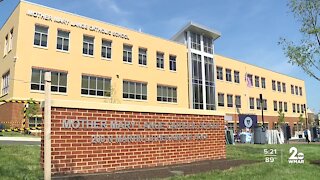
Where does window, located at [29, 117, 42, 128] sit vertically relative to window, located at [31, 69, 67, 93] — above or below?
below

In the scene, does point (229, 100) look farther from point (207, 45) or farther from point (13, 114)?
point (13, 114)

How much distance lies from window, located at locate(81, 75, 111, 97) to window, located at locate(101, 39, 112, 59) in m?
2.67

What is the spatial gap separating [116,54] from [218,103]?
21.1 meters

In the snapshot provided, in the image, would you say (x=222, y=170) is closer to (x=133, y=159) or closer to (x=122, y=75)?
(x=133, y=159)

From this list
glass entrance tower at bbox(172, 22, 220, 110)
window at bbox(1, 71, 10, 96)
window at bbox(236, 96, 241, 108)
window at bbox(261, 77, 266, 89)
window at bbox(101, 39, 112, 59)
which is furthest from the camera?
window at bbox(261, 77, 266, 89)

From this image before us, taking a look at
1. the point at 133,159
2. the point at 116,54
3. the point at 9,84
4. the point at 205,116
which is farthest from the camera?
A: the point at 116,54

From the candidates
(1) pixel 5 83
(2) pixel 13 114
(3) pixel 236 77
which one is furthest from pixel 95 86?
(3) pixel 236 77

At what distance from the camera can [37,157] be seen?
34.9 feet

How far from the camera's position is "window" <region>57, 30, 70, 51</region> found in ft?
106

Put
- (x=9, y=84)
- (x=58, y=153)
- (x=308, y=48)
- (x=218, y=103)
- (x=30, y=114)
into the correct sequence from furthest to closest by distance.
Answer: (x=218, y=103)
(x=9, y=84)
(x=30, y=114)
(x=308, y=48)
(x=58, y=153)

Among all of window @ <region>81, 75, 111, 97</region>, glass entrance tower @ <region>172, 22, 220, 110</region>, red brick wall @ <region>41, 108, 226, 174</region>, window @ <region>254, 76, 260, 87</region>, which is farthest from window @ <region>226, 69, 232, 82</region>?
red brick wall @ <region>41, 108, 226, 174</region>

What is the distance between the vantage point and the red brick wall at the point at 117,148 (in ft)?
26.4

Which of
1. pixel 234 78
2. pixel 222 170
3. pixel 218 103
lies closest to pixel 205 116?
pixel 222 170

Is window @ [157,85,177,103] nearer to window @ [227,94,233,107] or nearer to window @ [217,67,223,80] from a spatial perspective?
window @ [217,67,223,80]
